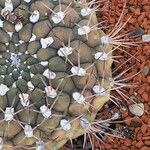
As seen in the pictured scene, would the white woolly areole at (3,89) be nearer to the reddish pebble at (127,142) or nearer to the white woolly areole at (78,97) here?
the white woolly areole at (78,97)

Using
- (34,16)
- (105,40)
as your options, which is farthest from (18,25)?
(105,40)

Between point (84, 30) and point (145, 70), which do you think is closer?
point (84, 30)

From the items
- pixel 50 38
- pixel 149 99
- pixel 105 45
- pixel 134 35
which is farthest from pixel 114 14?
pixel 50 38

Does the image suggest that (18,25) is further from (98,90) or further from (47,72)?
(98,90)

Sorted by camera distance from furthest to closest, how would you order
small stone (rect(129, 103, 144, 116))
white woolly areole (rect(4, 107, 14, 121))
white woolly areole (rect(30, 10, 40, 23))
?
small stone (rect(129, 103, 144, 116)) < white woolly areole (rect(30, 10, 40, 23)) < white woolly areole (rect(4, 107, 14, 121))

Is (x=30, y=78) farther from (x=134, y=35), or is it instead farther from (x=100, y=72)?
(x=134, y=35)

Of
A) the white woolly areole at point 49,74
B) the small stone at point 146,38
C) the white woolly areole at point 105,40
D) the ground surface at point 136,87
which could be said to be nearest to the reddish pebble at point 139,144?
the ground surface at point 136,87

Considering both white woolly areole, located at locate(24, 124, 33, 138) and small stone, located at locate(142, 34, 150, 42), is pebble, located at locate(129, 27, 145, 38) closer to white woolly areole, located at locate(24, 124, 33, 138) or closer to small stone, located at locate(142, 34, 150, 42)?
small stone, located at locate(142, 34, 150, 42)

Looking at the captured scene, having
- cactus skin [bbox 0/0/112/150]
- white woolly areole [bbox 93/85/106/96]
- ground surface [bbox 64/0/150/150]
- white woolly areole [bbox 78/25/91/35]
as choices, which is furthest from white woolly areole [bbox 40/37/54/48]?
ground surface [bbox 64/0/150/150]
